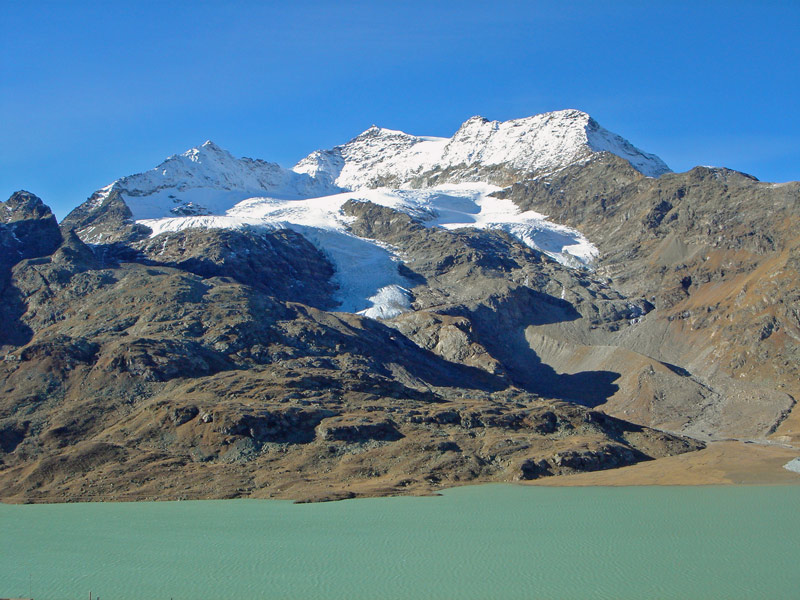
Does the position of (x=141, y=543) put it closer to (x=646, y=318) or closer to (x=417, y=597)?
(x=417, y=597)

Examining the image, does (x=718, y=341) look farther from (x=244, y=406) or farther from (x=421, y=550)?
(x=421, y=550)

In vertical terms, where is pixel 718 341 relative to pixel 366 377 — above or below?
above


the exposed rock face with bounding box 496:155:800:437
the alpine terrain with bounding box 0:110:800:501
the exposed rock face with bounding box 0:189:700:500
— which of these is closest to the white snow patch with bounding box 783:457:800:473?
the alpine terrain with bounding box 0:110:800:501

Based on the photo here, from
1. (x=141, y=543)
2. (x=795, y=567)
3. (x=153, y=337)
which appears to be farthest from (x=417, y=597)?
(x=153, y=337)

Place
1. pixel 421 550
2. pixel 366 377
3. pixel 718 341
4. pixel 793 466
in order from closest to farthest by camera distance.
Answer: pixel 421 550 → pixel 793 466 → pixel 366 377 → pixel 718 341

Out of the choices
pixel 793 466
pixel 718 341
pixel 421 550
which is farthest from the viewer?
pixel 718 341

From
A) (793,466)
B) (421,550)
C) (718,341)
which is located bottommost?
(793,466)

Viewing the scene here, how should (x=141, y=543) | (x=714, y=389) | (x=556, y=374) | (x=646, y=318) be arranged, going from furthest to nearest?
(x=646, y=318), (x=556, y=374), (x=714, y=389), (x=141, y=543)

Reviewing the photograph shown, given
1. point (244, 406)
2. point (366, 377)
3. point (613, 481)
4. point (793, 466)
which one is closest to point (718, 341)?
point (793, 466)

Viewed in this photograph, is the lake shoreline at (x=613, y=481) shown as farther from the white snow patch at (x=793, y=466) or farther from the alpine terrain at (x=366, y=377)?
the alpine terrain at (x=366, y=377)
